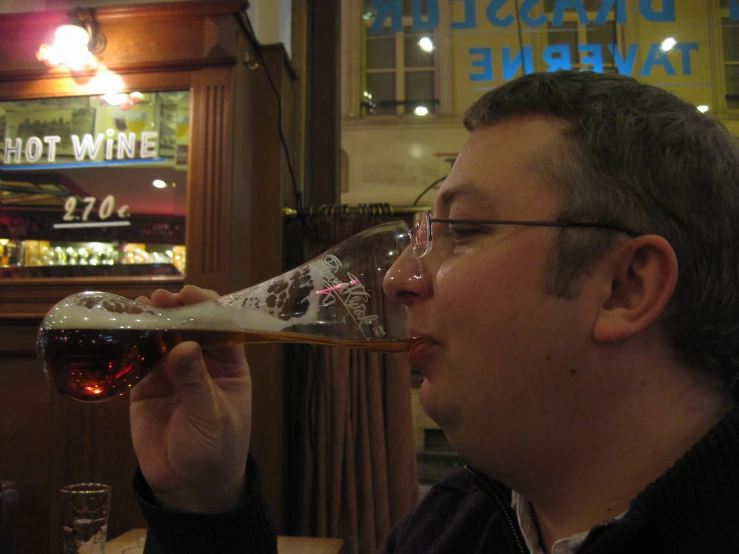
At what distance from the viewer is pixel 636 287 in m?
0.78

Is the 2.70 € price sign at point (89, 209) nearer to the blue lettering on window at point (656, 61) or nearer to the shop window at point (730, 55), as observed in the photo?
the blue lettering on window at point (656, 61)

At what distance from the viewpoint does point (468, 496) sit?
1116mm

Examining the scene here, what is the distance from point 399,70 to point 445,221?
274 cm

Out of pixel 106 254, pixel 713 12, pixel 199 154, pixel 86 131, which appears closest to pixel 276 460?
pixel 106 254

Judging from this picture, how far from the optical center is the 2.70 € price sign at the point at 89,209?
219 cm

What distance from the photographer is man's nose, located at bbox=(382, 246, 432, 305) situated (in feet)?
2.80

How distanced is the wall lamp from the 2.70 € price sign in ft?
1.61

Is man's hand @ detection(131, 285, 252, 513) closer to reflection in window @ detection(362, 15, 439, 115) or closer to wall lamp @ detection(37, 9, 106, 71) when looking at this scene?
wall lamp @ detection(37, 9, 106, 71)

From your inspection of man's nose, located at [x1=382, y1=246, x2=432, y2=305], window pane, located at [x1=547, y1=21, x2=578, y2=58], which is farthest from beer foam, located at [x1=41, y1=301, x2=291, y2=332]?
window pane, located at [x1=547, y1=21, x2=578, y2=58]

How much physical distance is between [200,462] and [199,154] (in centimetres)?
141

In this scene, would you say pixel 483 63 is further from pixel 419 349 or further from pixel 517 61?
pixel 419 349

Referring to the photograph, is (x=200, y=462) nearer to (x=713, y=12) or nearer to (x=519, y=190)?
(x=519, y=190)

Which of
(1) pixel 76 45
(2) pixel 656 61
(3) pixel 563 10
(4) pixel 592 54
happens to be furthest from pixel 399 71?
(1) pixel 76 45

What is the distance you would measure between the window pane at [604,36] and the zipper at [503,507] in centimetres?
251
